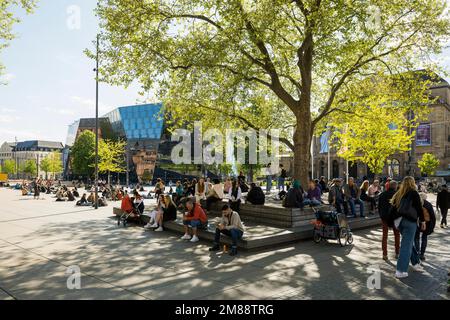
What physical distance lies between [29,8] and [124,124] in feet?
246

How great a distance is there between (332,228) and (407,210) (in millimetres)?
3805

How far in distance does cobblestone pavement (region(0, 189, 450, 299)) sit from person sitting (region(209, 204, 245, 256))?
37cm

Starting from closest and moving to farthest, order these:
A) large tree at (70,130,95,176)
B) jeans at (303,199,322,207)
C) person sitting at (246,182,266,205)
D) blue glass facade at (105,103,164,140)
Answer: jeans at (303,199,322,207) → person sitting at (246,182,266,205) → large tree at (70,130,95,176) → blue glass facade at (105,103,164,140)

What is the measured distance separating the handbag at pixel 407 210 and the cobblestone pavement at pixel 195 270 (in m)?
1.25

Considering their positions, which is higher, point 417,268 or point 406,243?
point 406,243

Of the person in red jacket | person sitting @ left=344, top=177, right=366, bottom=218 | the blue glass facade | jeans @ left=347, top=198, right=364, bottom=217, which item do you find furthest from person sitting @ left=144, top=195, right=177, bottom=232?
the blue glass facade

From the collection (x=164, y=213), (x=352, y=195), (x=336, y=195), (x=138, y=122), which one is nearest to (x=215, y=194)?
(x=164, y=213)

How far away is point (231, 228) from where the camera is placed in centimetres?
1013

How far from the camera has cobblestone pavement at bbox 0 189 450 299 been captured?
6672 millimetres

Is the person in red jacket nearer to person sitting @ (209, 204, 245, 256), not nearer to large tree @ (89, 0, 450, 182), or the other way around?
person sitting @ (209, 204, 245, 256)

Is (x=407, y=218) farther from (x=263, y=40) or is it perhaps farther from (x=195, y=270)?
(x=263, y=40)

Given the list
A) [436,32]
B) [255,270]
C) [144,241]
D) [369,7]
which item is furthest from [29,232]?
[436,32]
